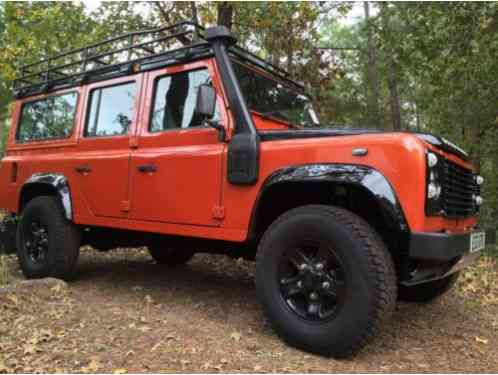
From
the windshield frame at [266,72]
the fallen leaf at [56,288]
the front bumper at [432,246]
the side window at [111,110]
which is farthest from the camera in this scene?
the side window at [111,110]

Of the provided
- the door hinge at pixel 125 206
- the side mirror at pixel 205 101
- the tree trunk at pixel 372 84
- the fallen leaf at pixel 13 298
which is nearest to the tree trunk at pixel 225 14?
Answer: the door hinge at pixel 125 206

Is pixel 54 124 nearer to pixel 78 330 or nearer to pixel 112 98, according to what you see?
pixel 112 98

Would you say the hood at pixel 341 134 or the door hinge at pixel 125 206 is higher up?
the hood at pixel 341 134

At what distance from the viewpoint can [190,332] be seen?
315cm

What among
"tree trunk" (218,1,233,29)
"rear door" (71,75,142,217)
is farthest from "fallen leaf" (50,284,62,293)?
"tree trunk" (218,1,233,29)

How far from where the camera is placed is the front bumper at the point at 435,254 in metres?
2.52

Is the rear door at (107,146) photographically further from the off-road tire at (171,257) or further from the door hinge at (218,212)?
the off-road tire at (171,257)

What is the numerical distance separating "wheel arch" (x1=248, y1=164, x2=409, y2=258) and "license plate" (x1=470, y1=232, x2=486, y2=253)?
51 centimetres

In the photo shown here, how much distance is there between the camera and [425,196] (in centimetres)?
257

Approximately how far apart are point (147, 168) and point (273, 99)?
1.33 m

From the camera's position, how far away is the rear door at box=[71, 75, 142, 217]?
162 inches

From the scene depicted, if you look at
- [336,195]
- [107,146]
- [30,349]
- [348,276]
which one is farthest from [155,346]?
[107,146]

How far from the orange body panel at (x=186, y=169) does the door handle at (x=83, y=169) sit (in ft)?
0.10

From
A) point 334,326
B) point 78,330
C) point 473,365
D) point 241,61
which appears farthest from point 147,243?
point 473,365
